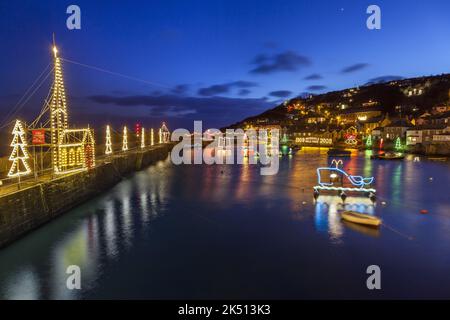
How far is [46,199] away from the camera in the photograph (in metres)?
18.8

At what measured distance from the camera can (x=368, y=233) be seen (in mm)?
18156

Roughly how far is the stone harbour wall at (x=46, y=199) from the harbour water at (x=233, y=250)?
56 cm

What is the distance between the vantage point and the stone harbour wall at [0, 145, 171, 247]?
49.2 feet

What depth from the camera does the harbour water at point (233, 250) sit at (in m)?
12.3

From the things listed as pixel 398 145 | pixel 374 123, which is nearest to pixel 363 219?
pixel 398 145

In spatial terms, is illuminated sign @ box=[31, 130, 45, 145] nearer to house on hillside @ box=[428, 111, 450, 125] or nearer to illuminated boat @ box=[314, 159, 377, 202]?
illuminated boat @ box=[314, 159, 377, 202]

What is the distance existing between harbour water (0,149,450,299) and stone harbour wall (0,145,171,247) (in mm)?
564

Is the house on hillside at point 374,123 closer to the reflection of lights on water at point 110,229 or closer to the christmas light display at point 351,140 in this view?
the christmas light display at point 351,140

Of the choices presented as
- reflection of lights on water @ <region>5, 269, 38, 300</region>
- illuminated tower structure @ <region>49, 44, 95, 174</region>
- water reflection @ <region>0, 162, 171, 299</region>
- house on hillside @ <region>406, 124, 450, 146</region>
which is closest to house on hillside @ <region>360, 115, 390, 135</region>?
house on hillside @ <region>406, 124, 450, 146</region>

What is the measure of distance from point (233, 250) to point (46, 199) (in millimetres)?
10641

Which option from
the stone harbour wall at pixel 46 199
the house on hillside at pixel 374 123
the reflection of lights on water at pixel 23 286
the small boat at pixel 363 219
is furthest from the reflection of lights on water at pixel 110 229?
the house on hillside at pixel 374 123

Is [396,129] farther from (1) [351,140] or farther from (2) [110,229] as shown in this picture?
(2) [110,229]
